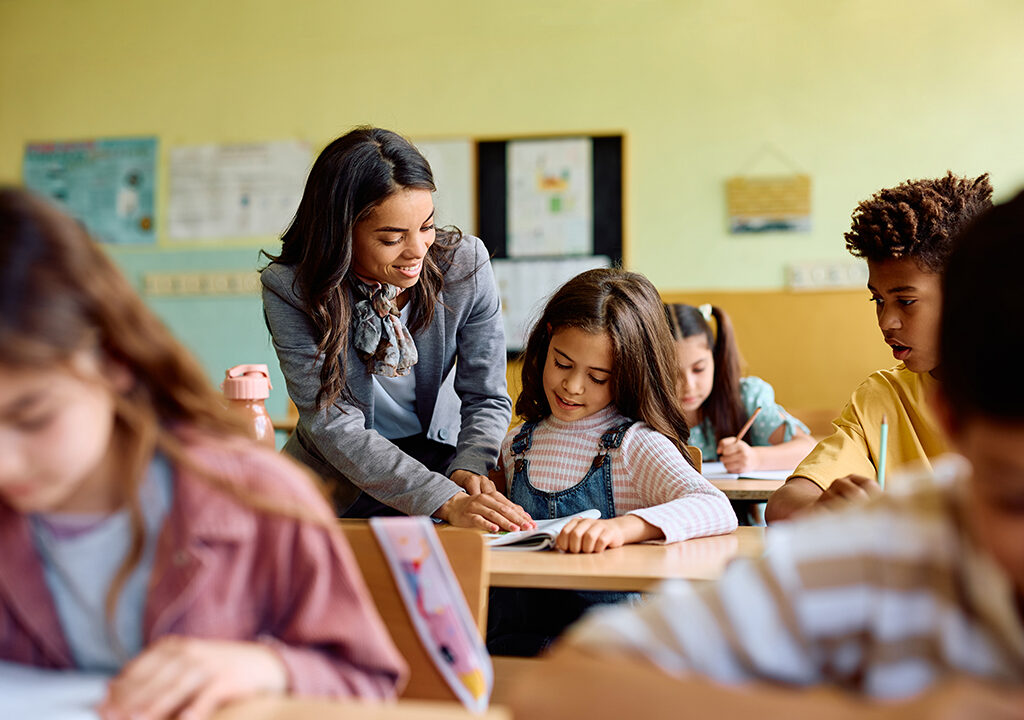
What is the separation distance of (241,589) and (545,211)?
3.53 m

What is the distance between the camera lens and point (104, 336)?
0.79 meters

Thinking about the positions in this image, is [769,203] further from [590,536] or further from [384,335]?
[590,536]

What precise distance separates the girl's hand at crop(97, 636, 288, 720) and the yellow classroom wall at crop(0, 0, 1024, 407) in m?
3.49

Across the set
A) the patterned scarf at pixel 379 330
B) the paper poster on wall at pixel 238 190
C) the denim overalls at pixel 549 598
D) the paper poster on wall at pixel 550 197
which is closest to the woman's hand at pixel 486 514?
A: the denim overalls at pixel 549 598

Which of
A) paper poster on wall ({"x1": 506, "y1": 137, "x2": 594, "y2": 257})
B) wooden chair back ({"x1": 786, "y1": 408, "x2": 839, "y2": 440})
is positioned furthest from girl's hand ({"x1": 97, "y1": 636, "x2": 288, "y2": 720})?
paper poster on wall ({"x1": 506, "y1": 137, "x2": 594, "y2": 257})

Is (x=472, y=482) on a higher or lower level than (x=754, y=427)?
higher

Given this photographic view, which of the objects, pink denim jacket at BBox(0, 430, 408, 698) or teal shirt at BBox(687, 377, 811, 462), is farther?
teal shirt at BBox(687, 377, 811, 462)

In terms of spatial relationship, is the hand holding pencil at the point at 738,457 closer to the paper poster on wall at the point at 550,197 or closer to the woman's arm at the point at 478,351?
the woman's arm at the point at 478,351

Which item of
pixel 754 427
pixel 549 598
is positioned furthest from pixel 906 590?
pixel 754 427

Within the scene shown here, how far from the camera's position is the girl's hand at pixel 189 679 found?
2.28 feet

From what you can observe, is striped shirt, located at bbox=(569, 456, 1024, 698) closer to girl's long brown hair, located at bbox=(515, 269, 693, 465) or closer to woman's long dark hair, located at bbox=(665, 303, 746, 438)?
girl's long brown hair, located at bbox=(515, 269, 693, 465)

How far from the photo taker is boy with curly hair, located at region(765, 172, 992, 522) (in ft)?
5.24

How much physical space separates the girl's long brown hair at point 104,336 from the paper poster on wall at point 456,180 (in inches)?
137

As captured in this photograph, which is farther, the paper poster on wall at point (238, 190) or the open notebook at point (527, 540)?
the paper poster on wall at point (238, 190)
